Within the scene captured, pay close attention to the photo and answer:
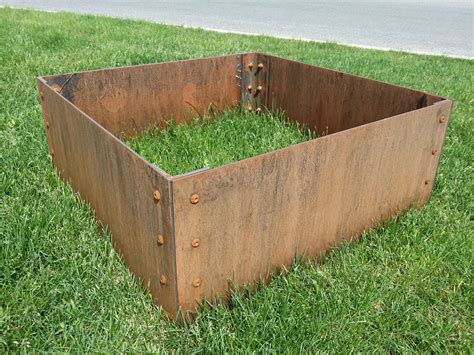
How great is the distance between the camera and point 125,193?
1728 millimetres

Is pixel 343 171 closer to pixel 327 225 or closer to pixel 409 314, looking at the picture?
pixel 327 225

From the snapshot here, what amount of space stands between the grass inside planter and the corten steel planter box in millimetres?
269

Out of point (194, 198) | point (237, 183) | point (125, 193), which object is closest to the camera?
point (194, 198)

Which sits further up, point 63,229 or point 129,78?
point 129,78

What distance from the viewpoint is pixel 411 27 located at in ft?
33.3

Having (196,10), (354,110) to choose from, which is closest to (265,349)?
(354,110)

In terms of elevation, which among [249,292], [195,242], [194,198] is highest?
[194,198]

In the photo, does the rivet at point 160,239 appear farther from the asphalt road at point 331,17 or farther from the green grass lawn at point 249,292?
the asphalt road at point 331,17

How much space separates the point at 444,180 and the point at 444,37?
739 centimetres

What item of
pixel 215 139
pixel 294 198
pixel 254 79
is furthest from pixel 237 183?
pixel 254 79

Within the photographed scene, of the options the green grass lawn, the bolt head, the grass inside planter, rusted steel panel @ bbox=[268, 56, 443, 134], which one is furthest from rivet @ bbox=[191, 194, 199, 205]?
rusted steel panel @ bbox=[268, 56, 443, 134]

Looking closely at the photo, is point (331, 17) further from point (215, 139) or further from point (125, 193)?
point (125, 193)

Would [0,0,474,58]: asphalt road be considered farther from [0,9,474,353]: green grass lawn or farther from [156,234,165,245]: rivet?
[156,234,165,245]: rivet

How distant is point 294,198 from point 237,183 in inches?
12.6
